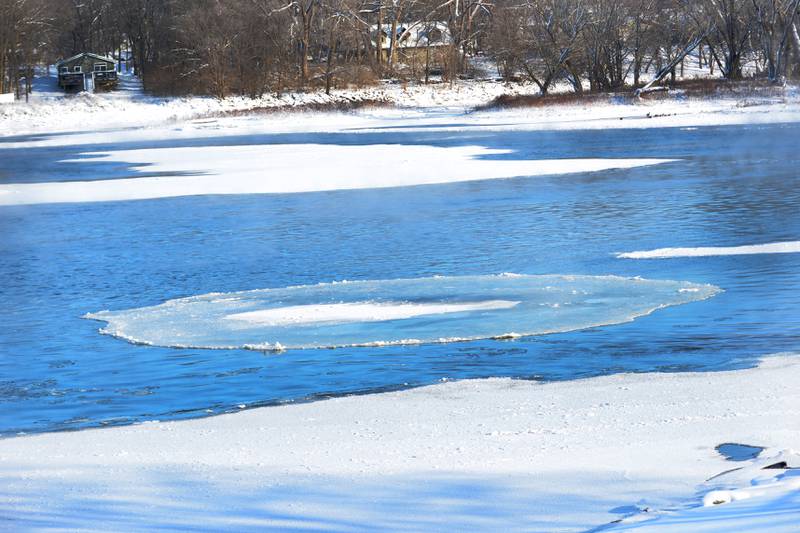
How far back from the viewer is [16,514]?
5.90 m

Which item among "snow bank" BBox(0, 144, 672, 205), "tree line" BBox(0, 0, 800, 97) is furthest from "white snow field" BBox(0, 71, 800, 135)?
"snow bank" BBox(0, 144, 672, 205)

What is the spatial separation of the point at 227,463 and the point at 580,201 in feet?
47.8

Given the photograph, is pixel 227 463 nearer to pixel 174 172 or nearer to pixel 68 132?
pixel 174 172

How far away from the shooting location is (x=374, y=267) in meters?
14.2

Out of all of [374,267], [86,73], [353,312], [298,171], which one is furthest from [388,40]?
[353,312]

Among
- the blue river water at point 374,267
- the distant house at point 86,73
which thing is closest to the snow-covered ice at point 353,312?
the blue river water at point 374,267

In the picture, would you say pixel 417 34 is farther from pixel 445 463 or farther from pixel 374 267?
pixel 445 463

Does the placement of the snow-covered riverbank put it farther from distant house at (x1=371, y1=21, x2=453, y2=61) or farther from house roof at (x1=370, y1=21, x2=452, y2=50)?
house roof at (x1=370, y1=21, x2=452, y2=50)

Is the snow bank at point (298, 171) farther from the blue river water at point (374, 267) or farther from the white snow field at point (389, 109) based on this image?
the white snow field at point (389, 109)

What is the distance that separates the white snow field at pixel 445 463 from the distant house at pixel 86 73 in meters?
66.3

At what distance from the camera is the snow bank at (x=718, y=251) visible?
46.9 ft

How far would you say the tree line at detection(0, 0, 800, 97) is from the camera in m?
61.6

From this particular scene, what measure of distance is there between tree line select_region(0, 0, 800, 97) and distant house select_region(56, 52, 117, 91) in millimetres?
2009

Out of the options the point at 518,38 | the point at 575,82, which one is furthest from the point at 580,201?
the point at 518,38
